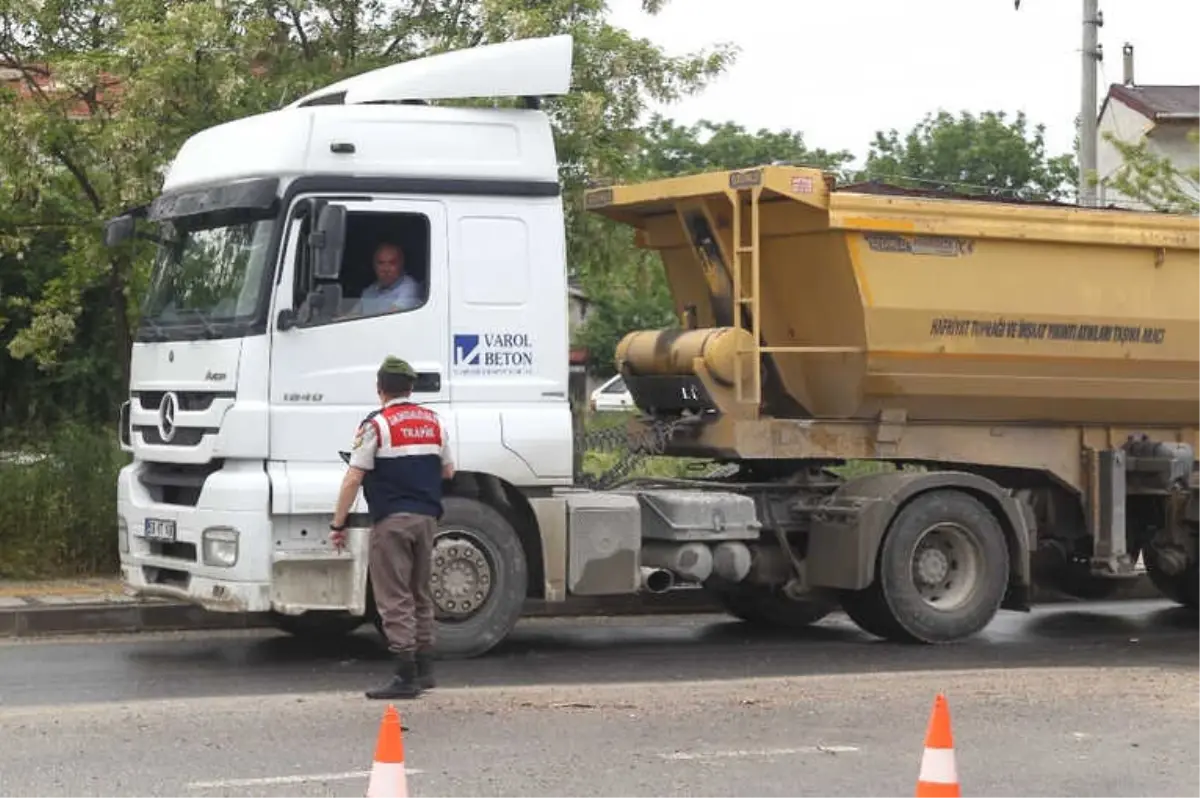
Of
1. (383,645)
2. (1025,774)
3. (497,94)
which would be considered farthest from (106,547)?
(1025,774)

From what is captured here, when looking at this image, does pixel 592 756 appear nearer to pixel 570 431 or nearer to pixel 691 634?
pixel 570 431

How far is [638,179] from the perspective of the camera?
15.1 metres

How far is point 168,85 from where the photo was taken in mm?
13242

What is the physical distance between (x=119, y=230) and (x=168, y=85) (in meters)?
1.97

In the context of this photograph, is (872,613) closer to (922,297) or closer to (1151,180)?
(922,297)

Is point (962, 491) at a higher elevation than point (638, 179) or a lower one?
lower

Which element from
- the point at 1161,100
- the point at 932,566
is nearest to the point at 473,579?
the point at 932,566

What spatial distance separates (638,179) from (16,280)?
18.7ft

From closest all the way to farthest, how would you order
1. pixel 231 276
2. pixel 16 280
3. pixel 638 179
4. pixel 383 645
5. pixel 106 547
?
1. pixel 231 276
2. pixel 383 645
3. pixel 106 547
4. pixel 638 179
5. pixel 16 280

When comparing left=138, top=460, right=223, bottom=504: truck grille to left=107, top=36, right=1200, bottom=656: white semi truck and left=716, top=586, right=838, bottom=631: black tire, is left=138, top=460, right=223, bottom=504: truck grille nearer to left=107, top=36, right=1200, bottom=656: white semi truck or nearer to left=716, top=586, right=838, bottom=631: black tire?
left=107, top=36, right=1200, bottom=656: white semi truck

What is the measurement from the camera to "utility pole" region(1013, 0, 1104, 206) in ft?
65.8

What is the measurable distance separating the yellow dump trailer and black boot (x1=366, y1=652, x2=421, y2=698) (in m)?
3.38

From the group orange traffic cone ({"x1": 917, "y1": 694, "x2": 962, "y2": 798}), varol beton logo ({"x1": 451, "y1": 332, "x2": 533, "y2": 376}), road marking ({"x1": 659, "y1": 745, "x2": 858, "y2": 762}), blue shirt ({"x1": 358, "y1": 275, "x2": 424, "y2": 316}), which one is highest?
blue shirt ({"x1": 358, "y1": 275, "x2": 424, "y2": 316})

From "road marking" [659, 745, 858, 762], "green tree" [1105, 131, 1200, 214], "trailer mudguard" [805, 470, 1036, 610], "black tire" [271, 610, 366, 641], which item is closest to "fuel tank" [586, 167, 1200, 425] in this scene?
"trailer mudguard" [805, 470, 1036, 610]
